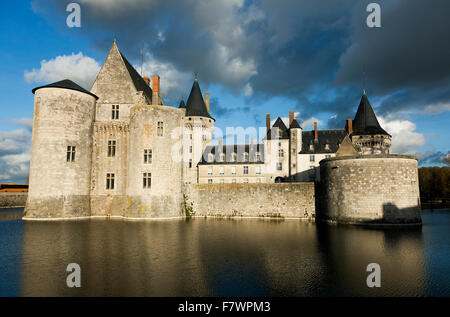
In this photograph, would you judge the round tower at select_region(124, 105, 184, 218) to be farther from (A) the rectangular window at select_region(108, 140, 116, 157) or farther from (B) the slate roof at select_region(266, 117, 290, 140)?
(B) the slate roof at select_region(266, 117, 290, 140)

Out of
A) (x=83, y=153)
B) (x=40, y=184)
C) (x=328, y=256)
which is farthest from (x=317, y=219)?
(x=40, y=184)

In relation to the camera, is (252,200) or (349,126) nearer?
(252,200)

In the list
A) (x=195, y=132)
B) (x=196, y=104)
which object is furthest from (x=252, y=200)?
(x=196, y=104)

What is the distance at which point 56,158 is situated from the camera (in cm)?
2600

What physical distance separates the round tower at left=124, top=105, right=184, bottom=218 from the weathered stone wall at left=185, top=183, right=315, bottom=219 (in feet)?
7.42

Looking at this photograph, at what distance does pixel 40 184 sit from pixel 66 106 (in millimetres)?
7226

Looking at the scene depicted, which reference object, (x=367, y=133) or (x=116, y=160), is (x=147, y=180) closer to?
(x=116, y=160)

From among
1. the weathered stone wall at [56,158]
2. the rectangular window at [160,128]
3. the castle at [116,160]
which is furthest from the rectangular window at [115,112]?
the rectangular window at [160,128]

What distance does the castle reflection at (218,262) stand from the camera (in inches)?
341

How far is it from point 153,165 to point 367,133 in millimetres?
32664

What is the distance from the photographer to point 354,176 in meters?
23.5

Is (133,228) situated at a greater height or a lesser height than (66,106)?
lesser

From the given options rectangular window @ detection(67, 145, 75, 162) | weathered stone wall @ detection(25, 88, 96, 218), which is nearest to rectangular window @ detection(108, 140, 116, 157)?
weathered stone wall @ detection(25, 88, 96, 218)
